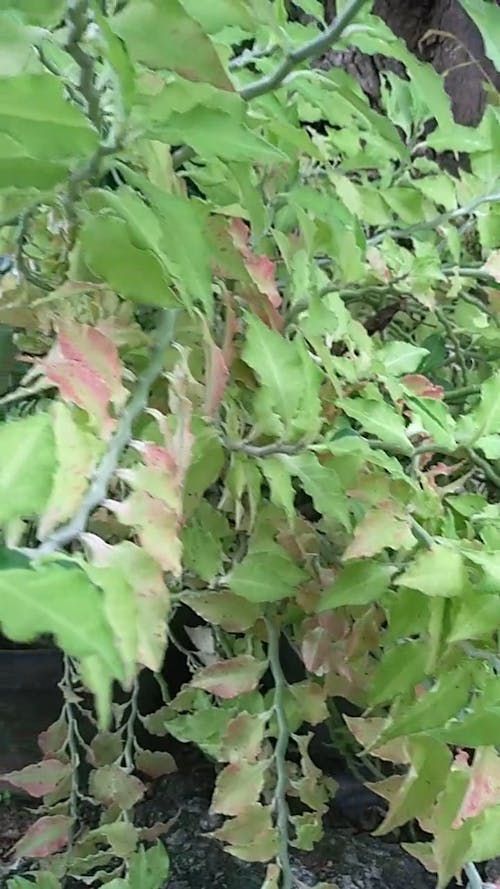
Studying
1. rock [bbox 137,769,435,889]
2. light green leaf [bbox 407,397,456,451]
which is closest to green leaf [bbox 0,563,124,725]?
light green leaf [bbox 407,397,456,451]

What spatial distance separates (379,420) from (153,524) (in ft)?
0.51

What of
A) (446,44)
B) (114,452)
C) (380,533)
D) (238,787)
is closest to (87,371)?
(114,452)

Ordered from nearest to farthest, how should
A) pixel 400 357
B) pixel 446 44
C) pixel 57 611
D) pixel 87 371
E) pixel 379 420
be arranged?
1. pixel 57 611
2. pixel 87 371
3. pixel 379 420
4. pixel 400 357
5. pixel 446 44

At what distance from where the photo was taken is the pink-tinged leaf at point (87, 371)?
0.28m

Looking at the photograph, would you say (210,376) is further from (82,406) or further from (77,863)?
(77,863)

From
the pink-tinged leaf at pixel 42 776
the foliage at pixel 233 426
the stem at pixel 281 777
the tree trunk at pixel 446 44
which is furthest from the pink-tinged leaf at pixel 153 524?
the tree trunk at pixel 446 44

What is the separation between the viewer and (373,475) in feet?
1.22

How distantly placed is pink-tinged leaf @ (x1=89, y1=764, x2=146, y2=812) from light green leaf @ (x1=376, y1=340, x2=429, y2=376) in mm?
290

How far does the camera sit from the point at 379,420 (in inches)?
15.4

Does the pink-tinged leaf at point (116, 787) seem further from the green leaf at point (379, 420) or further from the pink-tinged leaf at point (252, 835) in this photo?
the green leaf at point (379, 420)

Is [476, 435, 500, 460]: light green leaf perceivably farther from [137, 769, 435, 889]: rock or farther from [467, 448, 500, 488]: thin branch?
[137, 769, 435, 889]: rock

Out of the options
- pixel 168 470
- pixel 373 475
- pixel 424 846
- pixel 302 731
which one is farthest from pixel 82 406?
pixel 302 731

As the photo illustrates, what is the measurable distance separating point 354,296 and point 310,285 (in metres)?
0.16

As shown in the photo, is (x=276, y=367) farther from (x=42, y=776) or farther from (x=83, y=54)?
(x=42, y=776)
